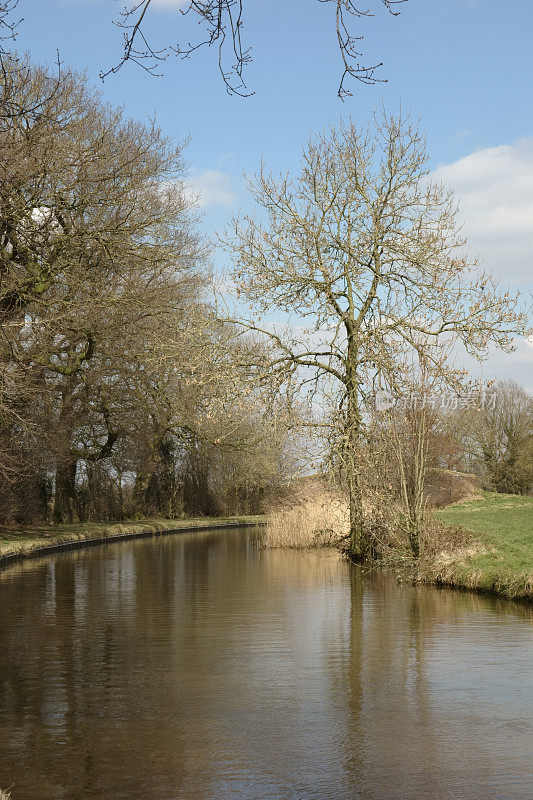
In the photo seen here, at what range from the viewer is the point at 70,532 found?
26.9m

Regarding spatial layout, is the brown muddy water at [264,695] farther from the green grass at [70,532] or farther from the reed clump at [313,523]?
the green grass at [70,532]

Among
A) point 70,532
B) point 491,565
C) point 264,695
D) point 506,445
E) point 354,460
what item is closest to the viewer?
point 264,695

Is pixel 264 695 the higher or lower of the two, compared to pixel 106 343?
lower

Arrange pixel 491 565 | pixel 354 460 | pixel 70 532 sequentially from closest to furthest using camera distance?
pixel 491 565
pixel 354 460
pixel 70 532

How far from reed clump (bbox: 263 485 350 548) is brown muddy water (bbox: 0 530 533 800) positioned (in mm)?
6297

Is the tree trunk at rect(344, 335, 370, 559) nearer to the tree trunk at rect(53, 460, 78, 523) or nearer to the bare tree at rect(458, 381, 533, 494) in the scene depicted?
the tree trunk at rect(53, 460, 78, 523)

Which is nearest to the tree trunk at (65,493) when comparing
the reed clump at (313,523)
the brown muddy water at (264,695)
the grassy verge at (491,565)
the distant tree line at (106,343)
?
the distant tree line at (106,343)

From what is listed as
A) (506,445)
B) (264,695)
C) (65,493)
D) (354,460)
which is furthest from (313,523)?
(506,445)

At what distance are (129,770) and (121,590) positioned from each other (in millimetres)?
9980

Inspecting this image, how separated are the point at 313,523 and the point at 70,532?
849 centimetres

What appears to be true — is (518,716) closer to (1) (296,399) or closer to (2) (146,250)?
(1) (296,399)

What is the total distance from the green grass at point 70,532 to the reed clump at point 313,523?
6199mm

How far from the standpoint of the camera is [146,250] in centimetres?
2141

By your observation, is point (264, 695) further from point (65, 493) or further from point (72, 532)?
point (65, 493)
